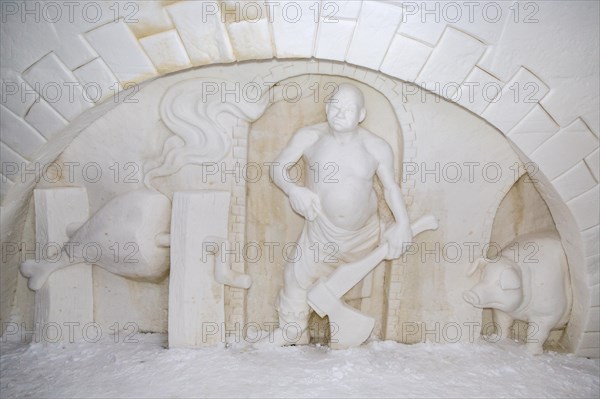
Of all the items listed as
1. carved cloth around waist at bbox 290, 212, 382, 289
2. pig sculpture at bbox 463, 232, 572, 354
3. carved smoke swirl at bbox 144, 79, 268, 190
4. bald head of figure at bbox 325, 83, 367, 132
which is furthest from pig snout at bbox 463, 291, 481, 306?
carved smoke swirl at bbox 144, 79, 268, 190

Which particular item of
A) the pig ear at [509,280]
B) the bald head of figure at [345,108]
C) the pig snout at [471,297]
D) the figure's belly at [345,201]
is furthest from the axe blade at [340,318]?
the bald head of figure at [345,108]

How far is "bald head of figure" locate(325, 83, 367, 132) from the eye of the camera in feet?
7.57

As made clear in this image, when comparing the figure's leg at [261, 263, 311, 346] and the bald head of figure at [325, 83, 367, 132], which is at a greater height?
the bald head of figure at [325, 83, 367, 132]

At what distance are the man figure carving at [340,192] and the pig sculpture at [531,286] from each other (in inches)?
19.0

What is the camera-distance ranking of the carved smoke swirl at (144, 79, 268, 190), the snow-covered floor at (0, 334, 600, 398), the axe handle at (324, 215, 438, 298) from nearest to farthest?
the snow-covered floor at (0, 334, 600, 398) < the carved smoke swirl at (144, 79, 268, 190) < the axe handle at (324, 215, 438, 298)

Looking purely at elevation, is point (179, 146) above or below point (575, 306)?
above

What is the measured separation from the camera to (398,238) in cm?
245

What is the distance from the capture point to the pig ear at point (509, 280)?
8.23 ft

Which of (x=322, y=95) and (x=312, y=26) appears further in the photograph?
(x=322, y=95)

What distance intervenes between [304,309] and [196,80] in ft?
4.01

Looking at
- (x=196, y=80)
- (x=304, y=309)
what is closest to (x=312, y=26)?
(x=196, y=80)

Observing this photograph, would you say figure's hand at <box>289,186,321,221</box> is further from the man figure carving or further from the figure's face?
the figure's face

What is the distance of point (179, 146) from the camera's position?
2447 millimetres

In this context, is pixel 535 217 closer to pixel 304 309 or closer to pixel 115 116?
pixel 304 309
